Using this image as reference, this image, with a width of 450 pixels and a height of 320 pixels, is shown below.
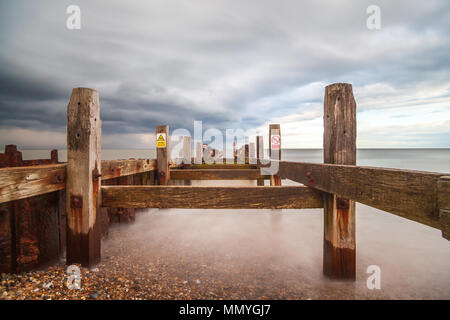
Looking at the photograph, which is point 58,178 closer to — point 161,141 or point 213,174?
point 161,141

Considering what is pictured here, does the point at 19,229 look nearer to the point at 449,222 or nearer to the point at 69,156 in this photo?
the point at 69,156

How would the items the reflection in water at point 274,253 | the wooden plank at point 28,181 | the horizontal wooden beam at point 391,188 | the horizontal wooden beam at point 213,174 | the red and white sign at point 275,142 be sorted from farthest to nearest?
the red and white sign at point 275,142, the horizontal wooden beam at point 213,174, the reflection in water at point 274,253, the wooden plank at point 28,181, the horizontal wooden beam at point 391,188

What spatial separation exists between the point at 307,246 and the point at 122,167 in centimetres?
448

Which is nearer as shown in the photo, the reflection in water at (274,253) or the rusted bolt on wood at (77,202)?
the rusted bolt on wood at (77,202)

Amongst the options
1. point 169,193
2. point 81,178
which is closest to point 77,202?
point 81,178

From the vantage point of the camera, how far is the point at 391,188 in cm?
157

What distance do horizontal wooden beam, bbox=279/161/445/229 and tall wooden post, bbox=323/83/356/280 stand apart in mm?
373

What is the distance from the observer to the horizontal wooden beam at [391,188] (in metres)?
1.31

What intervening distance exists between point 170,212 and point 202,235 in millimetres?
2560

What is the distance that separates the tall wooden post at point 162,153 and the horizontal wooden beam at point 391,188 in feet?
15.2

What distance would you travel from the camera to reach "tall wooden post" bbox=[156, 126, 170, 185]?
246 inches

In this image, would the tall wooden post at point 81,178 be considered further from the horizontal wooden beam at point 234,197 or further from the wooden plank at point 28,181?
the horizontal wooden beam at point 234,197

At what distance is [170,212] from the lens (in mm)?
7727

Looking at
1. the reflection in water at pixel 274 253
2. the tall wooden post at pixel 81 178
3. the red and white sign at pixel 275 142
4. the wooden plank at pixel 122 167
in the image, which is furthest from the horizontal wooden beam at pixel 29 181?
the red and white sign at pixel 275 142
